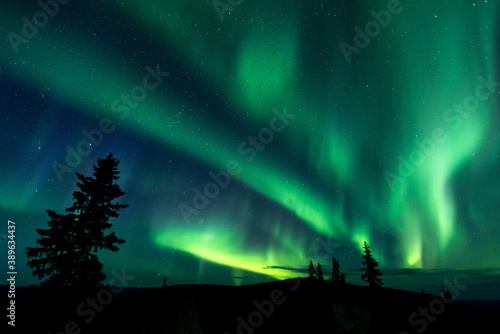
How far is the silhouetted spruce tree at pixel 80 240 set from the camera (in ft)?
71.7

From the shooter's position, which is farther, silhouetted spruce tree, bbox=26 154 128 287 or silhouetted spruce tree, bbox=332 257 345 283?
silhouetted spruce tree, bbox=332 257 345 283

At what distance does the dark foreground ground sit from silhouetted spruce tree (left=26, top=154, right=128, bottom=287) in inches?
51.9

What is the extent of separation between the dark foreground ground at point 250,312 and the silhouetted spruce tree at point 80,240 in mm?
1319

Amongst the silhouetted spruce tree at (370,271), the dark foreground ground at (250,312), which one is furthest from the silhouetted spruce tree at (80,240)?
the silhouetted spruce tree at (370,271)

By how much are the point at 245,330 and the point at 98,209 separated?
16534 mm

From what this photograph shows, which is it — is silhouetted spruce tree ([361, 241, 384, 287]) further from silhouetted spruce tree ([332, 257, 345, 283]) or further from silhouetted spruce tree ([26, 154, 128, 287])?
silhouetted spruce tree ([26, 154, 128, 287])

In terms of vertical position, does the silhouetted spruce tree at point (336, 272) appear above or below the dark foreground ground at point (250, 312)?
above

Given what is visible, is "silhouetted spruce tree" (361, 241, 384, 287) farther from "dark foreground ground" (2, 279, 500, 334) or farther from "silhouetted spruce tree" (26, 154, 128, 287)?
"silhouetted spruce tree" (26, 154, 128, 287)

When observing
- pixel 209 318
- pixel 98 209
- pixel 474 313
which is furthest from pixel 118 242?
pixel 474 313

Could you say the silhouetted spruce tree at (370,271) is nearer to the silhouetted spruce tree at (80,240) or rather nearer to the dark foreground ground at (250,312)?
the dark foreground ground at (250,312)

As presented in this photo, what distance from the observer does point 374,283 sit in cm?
4506

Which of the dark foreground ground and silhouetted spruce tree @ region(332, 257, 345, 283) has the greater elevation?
silhouetted spruce tree @ region(332, 257, 345, 283)

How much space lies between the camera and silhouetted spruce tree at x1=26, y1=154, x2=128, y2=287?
71.7ft

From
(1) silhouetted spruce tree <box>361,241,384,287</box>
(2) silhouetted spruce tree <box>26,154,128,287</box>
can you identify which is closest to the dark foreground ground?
(2) silhouetted spruce tree <box>26,154,128,287</box>
